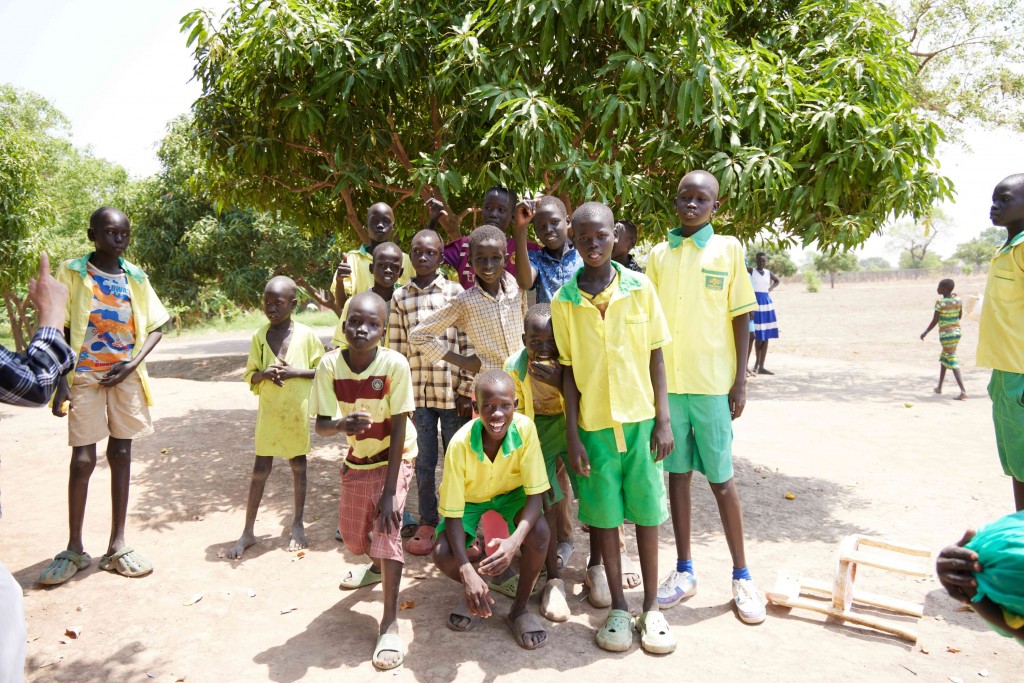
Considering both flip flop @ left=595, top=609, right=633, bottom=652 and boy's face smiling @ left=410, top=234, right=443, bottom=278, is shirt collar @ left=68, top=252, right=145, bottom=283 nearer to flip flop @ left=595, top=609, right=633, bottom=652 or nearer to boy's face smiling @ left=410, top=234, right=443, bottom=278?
boy's face smiling @ left=410, top=234, right=443, bottom=278

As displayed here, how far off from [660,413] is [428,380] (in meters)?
1.59

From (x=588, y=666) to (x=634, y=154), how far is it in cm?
342

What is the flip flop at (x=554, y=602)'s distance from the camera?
11.0 feet

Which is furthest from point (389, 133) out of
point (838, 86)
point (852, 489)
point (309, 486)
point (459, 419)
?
point (852, 489)

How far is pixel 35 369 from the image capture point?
2021 mm

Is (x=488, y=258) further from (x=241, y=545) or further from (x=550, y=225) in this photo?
(x=241, y=545)

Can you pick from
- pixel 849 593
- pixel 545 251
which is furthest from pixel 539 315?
pixel 849 593

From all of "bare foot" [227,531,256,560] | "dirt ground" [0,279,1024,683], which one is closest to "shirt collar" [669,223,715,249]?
"dirt ground" [0,279,1024,683]

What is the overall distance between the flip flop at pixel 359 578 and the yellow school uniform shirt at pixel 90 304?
62.5 inches

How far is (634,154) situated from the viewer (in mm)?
4965

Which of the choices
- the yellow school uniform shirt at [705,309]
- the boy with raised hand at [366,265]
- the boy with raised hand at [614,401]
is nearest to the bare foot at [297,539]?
the boy with raised hand at [366,265]

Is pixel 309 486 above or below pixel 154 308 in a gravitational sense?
below

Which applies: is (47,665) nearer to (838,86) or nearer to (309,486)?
(309,486)

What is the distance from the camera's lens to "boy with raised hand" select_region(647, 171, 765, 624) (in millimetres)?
3402
